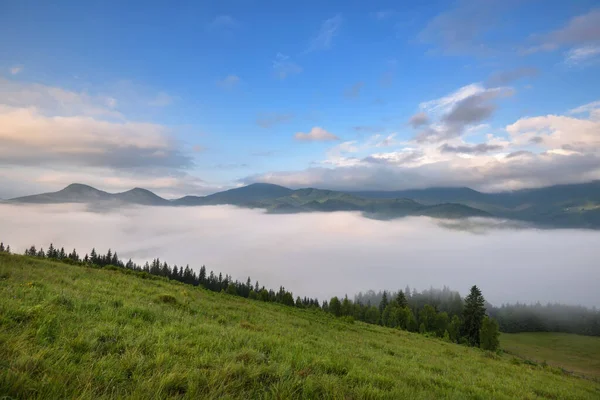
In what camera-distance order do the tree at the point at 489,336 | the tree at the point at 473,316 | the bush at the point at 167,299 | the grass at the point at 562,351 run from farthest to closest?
the grass at the point at 562,351 < the tree at the point at 473,316 < the tree at the point at 489,336 < the bush at the point at 167,299

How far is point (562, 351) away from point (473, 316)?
6689cm

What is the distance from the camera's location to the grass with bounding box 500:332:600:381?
77875mm

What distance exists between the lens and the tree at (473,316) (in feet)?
230

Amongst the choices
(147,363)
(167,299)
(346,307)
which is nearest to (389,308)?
(346,307)

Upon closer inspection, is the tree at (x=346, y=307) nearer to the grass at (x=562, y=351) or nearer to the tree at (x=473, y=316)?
the tree at (x=473, y=316)

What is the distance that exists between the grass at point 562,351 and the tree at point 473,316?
34.9 ft

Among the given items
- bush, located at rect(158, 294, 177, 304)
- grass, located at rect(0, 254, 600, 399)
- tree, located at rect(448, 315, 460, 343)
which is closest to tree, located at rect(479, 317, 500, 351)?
tree, located at rect(448, 315, 460, 343)

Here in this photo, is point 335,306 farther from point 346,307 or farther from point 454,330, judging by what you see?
point 454,330

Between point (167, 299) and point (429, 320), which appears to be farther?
point (429, 320)

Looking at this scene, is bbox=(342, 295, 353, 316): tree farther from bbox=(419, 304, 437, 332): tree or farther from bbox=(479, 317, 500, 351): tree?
bbox=(479, 317, 500, 351): tree

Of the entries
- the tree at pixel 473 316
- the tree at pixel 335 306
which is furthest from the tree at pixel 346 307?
the tree at pixel 473 316

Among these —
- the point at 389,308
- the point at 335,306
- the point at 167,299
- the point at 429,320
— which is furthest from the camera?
the point at 389,308

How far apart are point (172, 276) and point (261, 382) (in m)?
125

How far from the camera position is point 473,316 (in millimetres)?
72000
